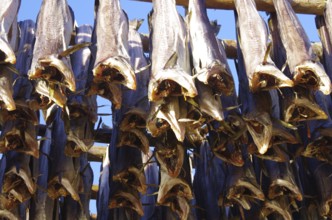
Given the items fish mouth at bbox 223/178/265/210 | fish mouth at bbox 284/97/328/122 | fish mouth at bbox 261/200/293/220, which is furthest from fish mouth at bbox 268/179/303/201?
fish mouth at bbox 284/97/328/122

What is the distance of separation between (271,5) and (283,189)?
4.14 ft

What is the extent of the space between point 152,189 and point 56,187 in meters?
0.93

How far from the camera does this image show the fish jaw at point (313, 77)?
359 centimetres

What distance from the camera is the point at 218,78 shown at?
3.59 m

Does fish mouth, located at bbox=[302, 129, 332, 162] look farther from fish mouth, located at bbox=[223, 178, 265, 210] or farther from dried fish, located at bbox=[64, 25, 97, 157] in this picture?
dried fish, located at bbox=[64, 25, 97, 157]

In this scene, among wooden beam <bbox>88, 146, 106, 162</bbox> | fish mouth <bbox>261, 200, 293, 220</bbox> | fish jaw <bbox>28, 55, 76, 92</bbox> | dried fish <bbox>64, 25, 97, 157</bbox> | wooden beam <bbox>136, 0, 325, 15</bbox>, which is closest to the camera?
fish jaw <bbox>28, 55, 76, 92</bbox>

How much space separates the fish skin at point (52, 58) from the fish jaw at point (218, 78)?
682mm

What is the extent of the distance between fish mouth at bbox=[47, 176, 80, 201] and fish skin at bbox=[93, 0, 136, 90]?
76 centimetres

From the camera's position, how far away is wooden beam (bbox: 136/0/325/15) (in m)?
4.62

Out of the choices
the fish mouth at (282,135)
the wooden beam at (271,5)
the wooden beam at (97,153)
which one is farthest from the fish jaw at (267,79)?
the wooden beam at (97,153)

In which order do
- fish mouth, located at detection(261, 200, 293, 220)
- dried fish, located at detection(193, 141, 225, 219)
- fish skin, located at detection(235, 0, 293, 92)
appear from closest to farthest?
fish skin, located at detection(235, 0, 293, 92) → fish mouth, located at detection(261, 200, 293, 220) → dried fish, located at detection(193, 141, 225, 219)

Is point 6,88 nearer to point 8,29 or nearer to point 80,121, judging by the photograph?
point 8,29

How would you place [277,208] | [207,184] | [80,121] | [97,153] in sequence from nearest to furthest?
[80,121] → [277,208] → [207,184] → [97,153]

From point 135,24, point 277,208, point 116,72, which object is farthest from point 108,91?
point 277,208
